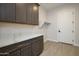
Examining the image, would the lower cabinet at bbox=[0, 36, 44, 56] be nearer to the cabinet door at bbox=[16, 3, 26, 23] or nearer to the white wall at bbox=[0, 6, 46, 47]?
the white wall at bbox=[0, 6, 46, 47]

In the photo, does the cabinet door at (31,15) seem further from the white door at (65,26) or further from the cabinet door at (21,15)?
the white door at (65,26)

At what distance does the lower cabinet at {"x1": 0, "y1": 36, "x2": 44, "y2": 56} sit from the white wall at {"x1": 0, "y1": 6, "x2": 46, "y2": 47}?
0.34 ft

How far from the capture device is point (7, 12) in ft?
5.98

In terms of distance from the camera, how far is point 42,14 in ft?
5.47

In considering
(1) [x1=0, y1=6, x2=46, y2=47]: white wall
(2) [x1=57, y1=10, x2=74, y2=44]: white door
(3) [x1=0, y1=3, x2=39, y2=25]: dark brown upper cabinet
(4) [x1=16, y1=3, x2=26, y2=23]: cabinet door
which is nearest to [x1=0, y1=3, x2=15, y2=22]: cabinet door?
(3) [x1=0, y1=3, x2=39, y2=25]: dark brown upper cabinet

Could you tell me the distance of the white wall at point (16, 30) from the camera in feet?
5.51

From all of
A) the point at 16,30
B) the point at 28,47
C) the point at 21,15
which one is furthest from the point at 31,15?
the point at 28,47

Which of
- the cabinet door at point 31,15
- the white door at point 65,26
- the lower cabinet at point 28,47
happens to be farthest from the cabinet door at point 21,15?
the white door at point 65,26

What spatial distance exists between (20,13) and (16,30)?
0.37m

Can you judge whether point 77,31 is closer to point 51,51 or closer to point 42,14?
point 51,51

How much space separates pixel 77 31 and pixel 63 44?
30cm

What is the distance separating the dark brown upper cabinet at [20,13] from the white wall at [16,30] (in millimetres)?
85

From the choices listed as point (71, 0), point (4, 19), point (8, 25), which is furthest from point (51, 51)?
point (8, 25)

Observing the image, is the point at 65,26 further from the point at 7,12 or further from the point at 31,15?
the point at 7,12
